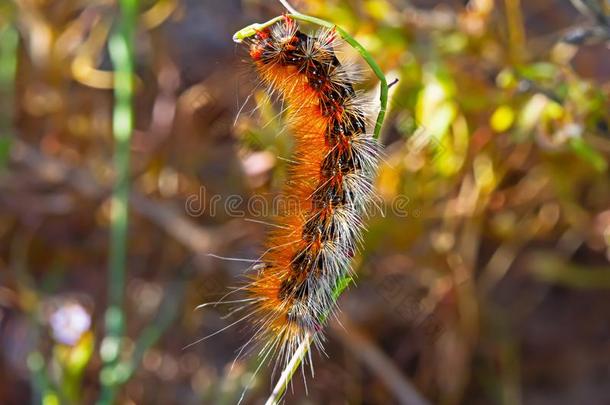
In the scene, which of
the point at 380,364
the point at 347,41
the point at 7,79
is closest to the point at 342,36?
the point at 347,41

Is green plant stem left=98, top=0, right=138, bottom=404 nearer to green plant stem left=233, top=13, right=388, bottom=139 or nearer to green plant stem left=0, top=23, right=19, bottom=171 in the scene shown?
green plant stem left=0, top=23, right=19, bottom=171

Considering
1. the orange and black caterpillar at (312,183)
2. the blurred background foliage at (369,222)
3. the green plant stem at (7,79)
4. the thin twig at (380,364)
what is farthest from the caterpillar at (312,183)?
the green plant stem at (7,79)

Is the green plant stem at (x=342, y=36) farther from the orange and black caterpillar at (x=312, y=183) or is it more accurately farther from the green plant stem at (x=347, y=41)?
the orange and black caterpillar at (x=312, y=183)

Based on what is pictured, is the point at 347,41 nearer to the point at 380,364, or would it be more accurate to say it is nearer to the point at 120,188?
the point at 120,188

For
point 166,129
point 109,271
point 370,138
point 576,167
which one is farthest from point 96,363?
point 576,167

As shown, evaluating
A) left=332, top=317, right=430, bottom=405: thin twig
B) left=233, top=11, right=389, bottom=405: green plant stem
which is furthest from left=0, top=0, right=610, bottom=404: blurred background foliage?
left=233, top=11, right=389, bottom=405: green plant stem

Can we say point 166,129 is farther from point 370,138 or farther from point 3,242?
point 370,138
